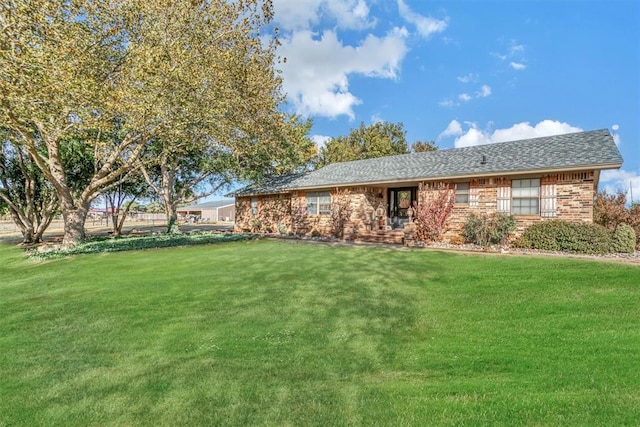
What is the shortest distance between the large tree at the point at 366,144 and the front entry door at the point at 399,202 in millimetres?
19724

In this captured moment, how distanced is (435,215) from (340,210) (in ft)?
19.8

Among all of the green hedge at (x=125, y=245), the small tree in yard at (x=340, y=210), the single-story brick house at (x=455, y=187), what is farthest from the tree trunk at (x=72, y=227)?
the small tree in yard at (x=340, y=210)

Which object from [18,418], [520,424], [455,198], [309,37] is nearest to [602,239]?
[455,198]

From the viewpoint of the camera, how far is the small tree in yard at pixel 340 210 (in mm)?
19828

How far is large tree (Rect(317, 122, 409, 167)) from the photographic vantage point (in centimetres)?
4044

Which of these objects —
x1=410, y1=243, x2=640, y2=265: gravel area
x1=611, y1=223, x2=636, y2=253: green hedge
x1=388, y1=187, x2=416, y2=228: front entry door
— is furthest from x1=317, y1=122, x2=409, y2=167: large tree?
x1=611, y1=223, x2=636, y2=253: green hedge

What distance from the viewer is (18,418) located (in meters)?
3.36

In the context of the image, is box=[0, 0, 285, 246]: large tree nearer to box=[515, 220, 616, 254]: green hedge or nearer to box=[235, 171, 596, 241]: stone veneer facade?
box=[235, 171, 596, 241]: stone veneer facade

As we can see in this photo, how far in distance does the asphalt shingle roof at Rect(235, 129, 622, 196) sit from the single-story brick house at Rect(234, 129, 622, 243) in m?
0.03

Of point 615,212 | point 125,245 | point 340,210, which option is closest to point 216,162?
point 125,245

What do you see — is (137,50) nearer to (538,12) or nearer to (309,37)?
(309,37)

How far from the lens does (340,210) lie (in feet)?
66.0

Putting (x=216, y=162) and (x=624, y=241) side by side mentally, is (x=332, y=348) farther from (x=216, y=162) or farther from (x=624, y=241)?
(x=216, y=162)

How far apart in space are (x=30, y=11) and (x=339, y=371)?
44.9ft
